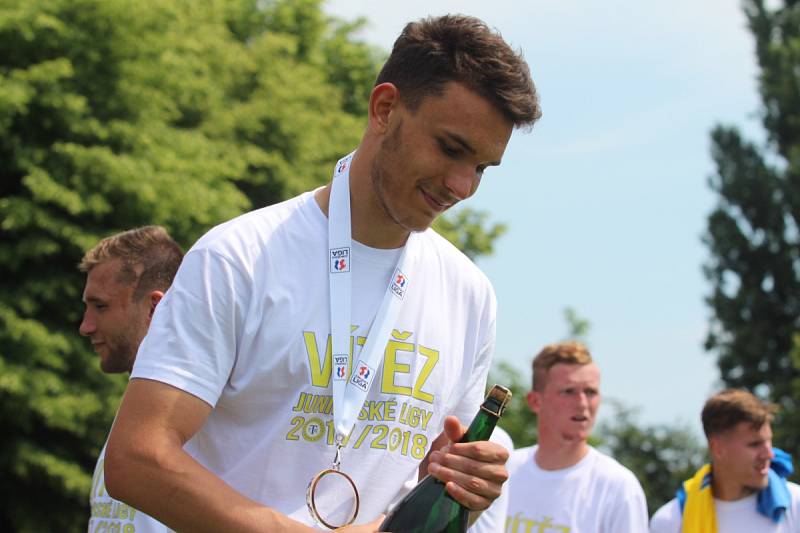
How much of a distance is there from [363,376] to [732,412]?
589cm

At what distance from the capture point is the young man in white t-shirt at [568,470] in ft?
25.0

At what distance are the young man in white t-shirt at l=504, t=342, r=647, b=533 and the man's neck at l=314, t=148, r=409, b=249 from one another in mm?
4857

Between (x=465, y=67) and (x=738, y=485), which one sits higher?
(x=738, y=485)

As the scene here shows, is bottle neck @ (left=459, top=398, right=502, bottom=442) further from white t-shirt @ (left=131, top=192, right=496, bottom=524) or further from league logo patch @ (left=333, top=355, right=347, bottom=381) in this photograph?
Result: league logo patch @ (left=333, top=355, right=347, bottom=381)

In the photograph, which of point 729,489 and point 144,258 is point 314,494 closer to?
point 144,258

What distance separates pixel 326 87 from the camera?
2650 centimetres

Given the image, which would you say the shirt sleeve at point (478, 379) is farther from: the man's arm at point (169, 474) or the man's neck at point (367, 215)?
the man's arm at point (169, 474)

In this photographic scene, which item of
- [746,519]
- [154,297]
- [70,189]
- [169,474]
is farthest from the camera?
[70,189]

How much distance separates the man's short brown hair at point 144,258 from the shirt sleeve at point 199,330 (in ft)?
8.78

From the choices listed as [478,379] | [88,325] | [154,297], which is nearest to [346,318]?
[478,379]

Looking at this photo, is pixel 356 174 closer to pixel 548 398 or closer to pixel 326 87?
pixel 548 398

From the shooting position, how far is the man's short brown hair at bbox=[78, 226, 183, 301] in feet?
17.8

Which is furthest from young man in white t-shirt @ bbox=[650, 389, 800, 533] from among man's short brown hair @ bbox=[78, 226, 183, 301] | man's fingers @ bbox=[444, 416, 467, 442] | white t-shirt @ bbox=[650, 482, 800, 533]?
man's fingers @ bbox=[444, 416, 467, 442]

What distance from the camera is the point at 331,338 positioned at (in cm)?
291
